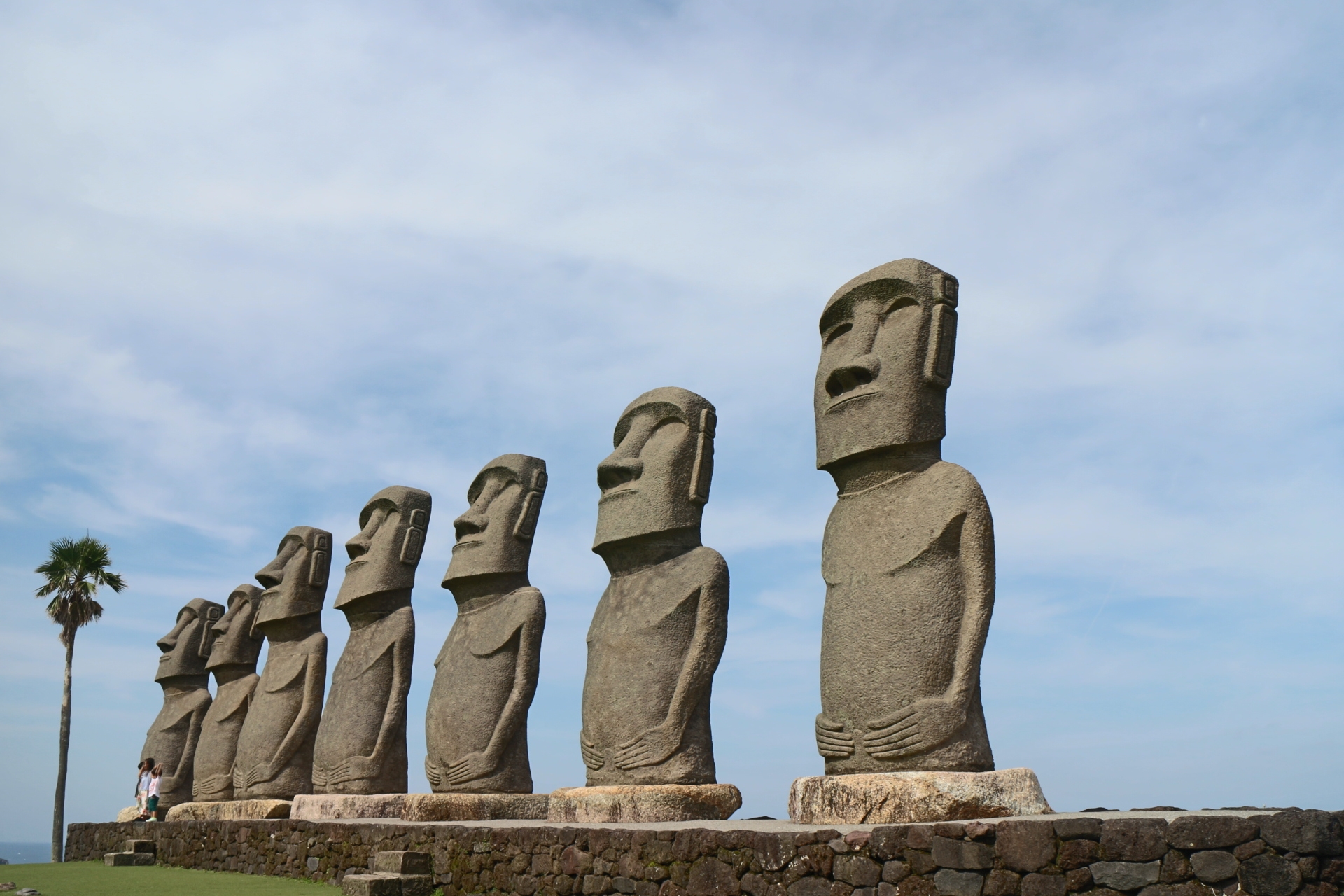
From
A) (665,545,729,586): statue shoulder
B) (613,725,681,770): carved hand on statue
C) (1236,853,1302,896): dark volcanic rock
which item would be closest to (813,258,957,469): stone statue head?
(665,545,729,586): statue shoulder

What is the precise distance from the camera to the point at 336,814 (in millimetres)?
12430

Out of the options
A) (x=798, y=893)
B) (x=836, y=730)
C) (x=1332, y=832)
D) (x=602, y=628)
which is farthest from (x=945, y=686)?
(x=602, y=628)

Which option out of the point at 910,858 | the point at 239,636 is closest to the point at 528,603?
the point at 910,858

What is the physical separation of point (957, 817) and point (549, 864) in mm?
3026

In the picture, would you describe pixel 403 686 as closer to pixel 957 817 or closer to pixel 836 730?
pixel 836 730

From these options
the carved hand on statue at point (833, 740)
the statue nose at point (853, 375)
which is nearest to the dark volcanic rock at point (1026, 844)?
the carved hand on statue at point (833, 740)

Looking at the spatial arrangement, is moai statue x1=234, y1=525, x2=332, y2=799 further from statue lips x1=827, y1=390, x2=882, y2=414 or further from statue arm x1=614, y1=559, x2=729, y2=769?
statue lips x1=827, y1=390, x2=882, y2=414

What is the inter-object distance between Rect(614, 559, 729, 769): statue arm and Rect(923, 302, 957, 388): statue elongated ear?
8.35 feet

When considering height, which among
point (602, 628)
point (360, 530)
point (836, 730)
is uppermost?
point (360, 530)

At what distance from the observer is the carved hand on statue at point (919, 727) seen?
24.3 ft

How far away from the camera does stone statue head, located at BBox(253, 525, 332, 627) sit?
15.5 meters

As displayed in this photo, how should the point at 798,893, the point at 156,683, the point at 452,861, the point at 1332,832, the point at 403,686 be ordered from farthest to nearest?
the point at 156,683, the point at 403,686, the point at 452,861, the point at 798,893, the point at 1332,832

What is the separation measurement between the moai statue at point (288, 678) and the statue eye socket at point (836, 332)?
8.68m

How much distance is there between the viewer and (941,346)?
838 centimetres
